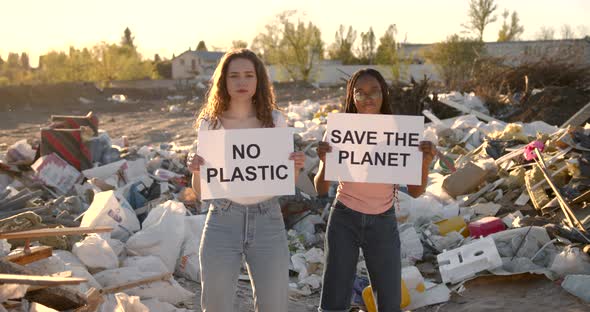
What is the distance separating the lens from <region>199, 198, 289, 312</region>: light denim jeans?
237cm

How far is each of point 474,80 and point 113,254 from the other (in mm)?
13257

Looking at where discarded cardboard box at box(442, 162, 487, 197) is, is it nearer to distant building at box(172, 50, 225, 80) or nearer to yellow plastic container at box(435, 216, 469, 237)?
yellow plastic container at box(435, 216, 469, 237)

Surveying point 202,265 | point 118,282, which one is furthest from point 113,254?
point 202,265

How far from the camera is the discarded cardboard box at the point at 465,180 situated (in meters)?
6.62

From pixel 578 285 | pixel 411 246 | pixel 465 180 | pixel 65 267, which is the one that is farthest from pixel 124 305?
pixel 465 180

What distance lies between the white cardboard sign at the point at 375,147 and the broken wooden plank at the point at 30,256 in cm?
178

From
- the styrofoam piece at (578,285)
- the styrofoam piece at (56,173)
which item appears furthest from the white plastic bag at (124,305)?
the styrofoam piece at (56,173)

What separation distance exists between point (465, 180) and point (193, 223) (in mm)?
3202

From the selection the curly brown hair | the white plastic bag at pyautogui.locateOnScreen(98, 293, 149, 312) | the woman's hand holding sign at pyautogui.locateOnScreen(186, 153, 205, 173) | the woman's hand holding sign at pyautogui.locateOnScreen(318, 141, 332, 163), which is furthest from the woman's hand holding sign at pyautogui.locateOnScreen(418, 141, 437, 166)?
the white plastic bag at pyautogui.locateOnScreen(98, 293, 149, 312)

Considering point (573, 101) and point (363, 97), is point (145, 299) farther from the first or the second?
point (573, 101)

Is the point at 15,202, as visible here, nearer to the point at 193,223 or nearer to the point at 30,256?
the point at 193,223

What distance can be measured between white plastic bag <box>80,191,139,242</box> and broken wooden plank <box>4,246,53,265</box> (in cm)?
111

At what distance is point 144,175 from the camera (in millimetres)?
7398

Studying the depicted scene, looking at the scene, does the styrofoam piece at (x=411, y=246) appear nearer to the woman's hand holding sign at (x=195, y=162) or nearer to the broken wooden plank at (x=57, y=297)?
the broken wooden plank at (x=57, y=297)
